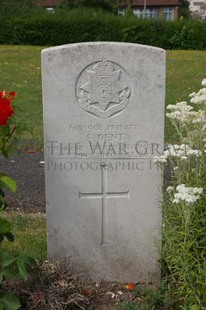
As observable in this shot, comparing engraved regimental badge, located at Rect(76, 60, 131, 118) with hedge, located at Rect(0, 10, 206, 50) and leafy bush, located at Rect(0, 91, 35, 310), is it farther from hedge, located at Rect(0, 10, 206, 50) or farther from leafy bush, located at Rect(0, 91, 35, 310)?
hedge, located at Rect(0, 10, 206, 50)

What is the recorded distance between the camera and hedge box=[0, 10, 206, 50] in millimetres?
25469

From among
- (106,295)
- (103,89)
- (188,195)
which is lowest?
(106,295)

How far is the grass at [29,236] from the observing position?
4566 mm

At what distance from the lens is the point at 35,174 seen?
6734 mm

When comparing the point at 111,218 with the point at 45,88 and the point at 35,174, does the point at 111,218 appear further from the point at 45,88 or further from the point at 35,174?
the point at 35,174

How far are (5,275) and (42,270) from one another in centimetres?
58

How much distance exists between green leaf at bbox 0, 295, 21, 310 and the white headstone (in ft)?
2.70

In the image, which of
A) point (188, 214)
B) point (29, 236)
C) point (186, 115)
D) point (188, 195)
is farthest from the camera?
point (29, 236)

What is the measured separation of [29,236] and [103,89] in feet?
5.15

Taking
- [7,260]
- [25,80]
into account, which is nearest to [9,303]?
[7,260]

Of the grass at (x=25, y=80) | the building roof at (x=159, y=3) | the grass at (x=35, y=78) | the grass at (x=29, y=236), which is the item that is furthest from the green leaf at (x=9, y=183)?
the building roof at (x=159, y=3)

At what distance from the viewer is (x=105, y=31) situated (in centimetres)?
2584

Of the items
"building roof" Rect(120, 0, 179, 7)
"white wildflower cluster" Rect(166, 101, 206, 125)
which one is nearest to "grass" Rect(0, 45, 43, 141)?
"white wildflower cluster" Rect(166, 101, 206, 125)

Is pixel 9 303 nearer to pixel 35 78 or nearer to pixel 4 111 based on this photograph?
pixel 4 111
